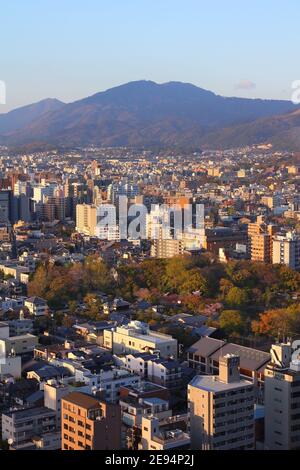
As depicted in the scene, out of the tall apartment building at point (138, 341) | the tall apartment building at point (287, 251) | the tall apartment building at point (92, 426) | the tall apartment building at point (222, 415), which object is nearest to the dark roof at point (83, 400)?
the tall apartment building at point (92, 426)

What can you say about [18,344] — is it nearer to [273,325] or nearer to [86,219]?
[273,325]

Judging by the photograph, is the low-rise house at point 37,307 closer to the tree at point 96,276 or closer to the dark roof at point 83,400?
the tree at point 96,276

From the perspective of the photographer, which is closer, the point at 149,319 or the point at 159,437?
the point at 159,437

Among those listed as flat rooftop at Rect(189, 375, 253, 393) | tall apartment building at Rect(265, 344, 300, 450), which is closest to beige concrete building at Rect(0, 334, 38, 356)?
flat rooftop at Rect(189, 375, 253, 393)

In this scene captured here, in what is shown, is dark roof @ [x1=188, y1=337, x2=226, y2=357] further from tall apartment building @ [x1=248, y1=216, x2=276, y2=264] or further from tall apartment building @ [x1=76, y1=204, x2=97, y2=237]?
tall apartment building @ [x1=76, y1=204, x2=97, y2=237]

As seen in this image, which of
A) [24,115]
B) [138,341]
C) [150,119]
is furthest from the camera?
[24,115]

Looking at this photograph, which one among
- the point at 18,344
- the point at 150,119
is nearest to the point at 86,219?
the point at 18,344

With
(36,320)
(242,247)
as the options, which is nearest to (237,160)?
(242,247)
